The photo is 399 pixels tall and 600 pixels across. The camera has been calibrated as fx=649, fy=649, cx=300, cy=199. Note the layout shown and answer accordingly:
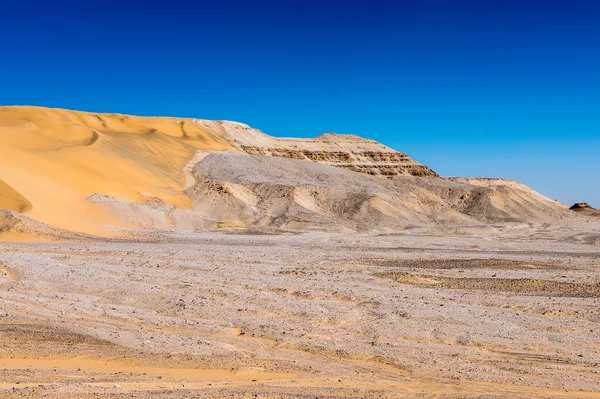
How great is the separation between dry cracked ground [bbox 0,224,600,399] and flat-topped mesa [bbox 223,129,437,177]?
5074cm

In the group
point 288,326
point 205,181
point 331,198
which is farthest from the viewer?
point 331,198

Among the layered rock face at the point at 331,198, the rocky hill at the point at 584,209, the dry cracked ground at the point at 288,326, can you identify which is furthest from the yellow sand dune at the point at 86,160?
the rocky hill at the point at 584,209

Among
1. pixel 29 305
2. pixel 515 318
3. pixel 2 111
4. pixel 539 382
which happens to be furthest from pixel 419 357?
pixel 2 111

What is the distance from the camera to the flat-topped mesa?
77875mm

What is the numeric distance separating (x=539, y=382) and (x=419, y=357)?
2.16 metres

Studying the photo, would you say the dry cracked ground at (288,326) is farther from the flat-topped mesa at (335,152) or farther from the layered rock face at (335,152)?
the flat-topped mesa at (335,152)

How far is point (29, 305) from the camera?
15.1m

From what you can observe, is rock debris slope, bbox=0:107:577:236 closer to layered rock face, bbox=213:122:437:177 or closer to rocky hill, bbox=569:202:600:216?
layered rock face, bbox=213:122:437:177

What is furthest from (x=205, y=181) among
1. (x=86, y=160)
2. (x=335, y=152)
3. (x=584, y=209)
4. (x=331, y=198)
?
(x=584, y=209)

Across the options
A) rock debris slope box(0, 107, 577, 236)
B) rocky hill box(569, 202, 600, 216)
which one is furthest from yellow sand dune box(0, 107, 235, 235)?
rocky hill box(569, 202, 600, 216)

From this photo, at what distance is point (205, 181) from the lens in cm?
5606

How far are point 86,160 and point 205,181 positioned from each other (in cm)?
1011

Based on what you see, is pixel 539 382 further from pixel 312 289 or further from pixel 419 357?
pixel 312 289

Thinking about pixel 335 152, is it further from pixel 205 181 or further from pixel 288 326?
pixel 288 326
